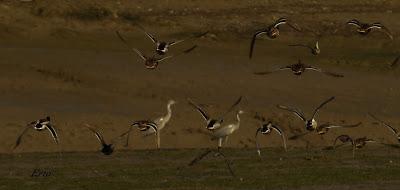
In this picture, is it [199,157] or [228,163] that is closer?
[228,163]

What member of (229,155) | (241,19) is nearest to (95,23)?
(241,19)

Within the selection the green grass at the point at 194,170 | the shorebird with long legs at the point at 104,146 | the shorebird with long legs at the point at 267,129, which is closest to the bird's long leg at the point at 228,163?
the green grass at the point at 194,170

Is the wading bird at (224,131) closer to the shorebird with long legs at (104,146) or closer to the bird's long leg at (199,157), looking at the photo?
the bird's long leg at (199,157)

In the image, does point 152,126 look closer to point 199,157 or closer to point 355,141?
point 199,157

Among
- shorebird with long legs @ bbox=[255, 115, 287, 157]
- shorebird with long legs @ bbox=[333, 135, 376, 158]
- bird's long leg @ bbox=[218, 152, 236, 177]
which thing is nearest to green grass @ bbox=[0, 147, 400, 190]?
bird's long leg @ bbox=[218, 152, 236, 177]

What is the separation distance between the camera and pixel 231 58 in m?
40.7

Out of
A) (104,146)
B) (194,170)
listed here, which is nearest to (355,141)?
(104,146)

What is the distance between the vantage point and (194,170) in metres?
25.5

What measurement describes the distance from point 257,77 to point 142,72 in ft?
9.64

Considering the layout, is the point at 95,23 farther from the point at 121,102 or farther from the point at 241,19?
the point at 121,102

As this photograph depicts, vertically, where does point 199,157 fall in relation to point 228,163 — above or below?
above

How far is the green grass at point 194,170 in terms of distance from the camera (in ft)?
76.8

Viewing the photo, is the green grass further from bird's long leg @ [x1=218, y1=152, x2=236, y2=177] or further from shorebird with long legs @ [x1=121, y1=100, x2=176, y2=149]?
shorebird with long legs @ [x1=121, y1=100, x2=176, y2=149]

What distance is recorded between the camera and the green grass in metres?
23.4
